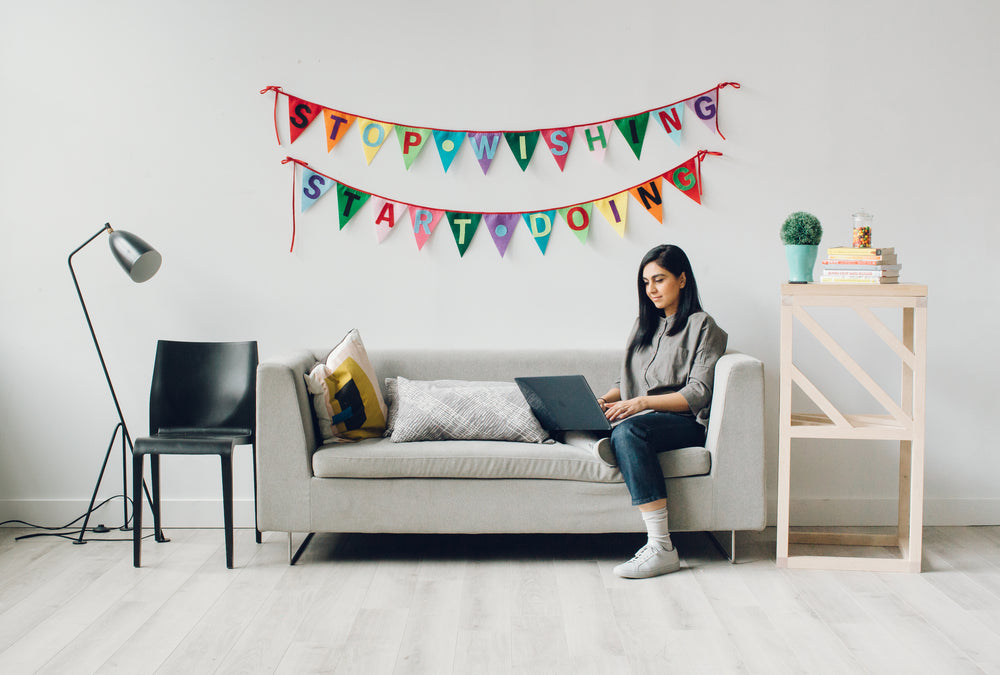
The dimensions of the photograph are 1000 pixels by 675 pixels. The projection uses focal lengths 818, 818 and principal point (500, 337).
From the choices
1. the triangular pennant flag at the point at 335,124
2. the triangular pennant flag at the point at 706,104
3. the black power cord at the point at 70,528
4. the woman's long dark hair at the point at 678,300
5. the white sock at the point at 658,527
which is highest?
the triangular pennant flag at the point at 706,104

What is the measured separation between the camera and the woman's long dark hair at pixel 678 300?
108 inches

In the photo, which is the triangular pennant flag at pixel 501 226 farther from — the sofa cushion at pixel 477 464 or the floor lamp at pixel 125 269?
the floor lamp at pixel 125 269

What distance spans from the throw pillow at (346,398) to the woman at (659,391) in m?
0.75

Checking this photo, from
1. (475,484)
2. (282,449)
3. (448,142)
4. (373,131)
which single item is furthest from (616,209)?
(282,449)

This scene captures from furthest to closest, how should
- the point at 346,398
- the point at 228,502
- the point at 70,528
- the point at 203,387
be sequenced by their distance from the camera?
the point at 70,528, the point at 203,387, the point at 346,398, the point at 228,502

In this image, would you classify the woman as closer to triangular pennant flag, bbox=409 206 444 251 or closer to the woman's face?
the woman's face

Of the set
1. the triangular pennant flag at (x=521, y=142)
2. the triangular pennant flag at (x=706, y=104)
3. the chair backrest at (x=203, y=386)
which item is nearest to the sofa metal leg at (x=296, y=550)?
the chair backrest at (x=203, y=386)

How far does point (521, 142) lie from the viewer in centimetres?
306

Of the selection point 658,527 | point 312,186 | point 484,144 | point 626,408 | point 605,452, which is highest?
point 484,144

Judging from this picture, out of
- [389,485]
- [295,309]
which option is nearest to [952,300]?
[389,485]

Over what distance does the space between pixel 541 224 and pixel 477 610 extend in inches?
58.3

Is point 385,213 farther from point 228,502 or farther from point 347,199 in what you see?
point 228,502

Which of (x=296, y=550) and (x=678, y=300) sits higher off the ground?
(x=678, y=300)

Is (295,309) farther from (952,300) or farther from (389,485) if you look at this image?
(952,300)
